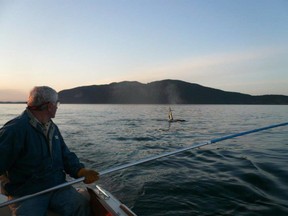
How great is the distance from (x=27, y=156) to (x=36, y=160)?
15 cm

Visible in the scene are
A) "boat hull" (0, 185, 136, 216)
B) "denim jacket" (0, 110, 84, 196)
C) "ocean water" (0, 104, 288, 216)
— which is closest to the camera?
"denim jacket" (0, 110, 84, 196)

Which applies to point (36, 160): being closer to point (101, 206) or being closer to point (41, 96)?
point (41, 96)

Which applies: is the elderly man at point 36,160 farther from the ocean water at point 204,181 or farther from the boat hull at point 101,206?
the ocean water at point 204,181

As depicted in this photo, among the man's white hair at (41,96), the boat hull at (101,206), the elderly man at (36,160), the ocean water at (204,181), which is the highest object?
the man's white hair at (41,96)

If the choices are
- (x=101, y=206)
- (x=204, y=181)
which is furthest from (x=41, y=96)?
(x=204, y=181)

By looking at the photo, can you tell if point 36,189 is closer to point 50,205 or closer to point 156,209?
point 50,205

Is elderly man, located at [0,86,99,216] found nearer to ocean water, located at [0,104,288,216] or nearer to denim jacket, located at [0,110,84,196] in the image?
denim jacket, located at [0,110,84,196]

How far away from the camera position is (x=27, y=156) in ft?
13.8

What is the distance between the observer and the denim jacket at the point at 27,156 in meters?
4.01

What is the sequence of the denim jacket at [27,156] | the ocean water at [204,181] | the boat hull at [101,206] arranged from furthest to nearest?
the ocean water at [204,181] < the boat hull at [101,206] < the denim jacket at [27,156]

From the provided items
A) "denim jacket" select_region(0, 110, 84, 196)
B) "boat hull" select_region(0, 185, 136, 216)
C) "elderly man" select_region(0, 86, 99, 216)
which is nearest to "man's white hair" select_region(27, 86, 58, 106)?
"elderly man" select_region(0, 86, 99, 216)

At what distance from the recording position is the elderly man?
13.3ft

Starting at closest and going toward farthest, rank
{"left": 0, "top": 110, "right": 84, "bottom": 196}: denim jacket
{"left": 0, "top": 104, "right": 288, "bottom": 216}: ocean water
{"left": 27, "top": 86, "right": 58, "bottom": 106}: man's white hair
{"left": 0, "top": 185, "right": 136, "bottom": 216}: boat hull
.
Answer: {"left": 0, "top": 110, "right": 84, "bottom": 196}: denim jacket < {"left": 27, "top": 86, "right": 58, "bottom": 106}: man's white hair < {"left": 0, "top": 185, "right": 136, "bottom": 216}: boat hull < {"left": 0, "top": 104, "right": 288, "bottom": 216}: ocean water

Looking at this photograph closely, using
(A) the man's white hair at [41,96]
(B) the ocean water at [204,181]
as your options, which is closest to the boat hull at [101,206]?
(A) the man's white hair at [41,96]
